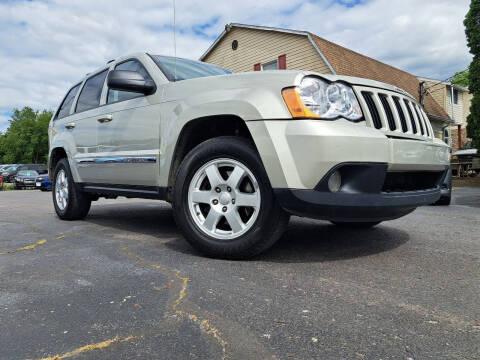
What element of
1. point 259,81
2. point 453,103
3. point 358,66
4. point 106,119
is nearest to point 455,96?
point 453,103

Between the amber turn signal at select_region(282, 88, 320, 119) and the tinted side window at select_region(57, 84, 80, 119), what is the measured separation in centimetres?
370

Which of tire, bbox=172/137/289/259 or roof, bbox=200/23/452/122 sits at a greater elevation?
roof, bbox=200/23/452/122

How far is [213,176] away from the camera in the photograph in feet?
8.96

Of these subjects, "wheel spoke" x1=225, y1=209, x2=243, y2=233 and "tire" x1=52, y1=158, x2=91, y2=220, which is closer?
"wheel spoke" x1=225, y1=209, x2=243, y2=233

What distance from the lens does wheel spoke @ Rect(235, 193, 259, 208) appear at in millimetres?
2535

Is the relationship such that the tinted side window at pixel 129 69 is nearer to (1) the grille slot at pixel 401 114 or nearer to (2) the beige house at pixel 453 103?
(1) the grille slot at pixel 401 114

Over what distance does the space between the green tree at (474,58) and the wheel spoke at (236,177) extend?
16.3m

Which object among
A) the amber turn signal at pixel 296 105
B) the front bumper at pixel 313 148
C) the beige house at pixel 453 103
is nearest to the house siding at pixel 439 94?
the beige house at pixel 453 103

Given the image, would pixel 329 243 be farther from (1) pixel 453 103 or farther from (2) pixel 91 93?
(1) pixel 453 103

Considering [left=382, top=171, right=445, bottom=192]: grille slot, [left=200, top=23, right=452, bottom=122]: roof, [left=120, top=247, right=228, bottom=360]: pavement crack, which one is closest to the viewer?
[left=120, top=247, right=228, bottom=360]: pavement crack

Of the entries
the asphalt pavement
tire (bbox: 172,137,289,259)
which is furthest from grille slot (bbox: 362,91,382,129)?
the asphalt pavement

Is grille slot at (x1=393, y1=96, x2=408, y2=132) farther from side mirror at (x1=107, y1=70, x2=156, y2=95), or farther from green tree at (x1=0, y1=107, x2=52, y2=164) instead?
green tree at (x1=0, y1=107, x2=52, y2=164)

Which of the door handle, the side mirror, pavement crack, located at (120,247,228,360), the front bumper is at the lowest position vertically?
pavement crack, located at (120,247,228,360)

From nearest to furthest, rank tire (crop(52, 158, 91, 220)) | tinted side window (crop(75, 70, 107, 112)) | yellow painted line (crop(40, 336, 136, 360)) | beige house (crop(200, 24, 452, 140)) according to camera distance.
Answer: yellow painted line (crop(40, 336, 136, 360))
tinted side window (crop(75, 70, 107, 112))
tire (crop(52, 158, 91, 220))
beige house (crop(200, 24, 452, 140))
